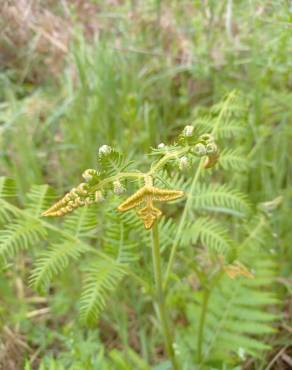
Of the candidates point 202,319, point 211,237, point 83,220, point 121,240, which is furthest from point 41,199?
point 202,319

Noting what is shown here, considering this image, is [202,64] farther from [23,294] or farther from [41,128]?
[23,294]

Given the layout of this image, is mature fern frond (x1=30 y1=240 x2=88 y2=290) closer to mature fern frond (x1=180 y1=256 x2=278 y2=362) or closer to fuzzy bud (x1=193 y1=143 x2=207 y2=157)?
fuzzy bud (x1=193 y1=143 x2=207 y2=157)

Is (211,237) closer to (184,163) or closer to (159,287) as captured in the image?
(159,287)

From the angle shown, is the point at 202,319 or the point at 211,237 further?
the point at 202,319

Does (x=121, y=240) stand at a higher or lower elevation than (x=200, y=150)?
lower

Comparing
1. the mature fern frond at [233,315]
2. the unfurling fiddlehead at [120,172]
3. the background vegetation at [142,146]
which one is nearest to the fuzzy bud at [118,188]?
the unfurling fiddlehead at [120,172]

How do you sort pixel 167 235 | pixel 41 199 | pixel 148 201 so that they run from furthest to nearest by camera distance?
pixel 167 235
pixel 41 199
pixel 148 201

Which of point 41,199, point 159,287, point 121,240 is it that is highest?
point 41,199

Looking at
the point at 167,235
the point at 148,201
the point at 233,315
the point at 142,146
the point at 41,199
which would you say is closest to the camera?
the point at 148,201
